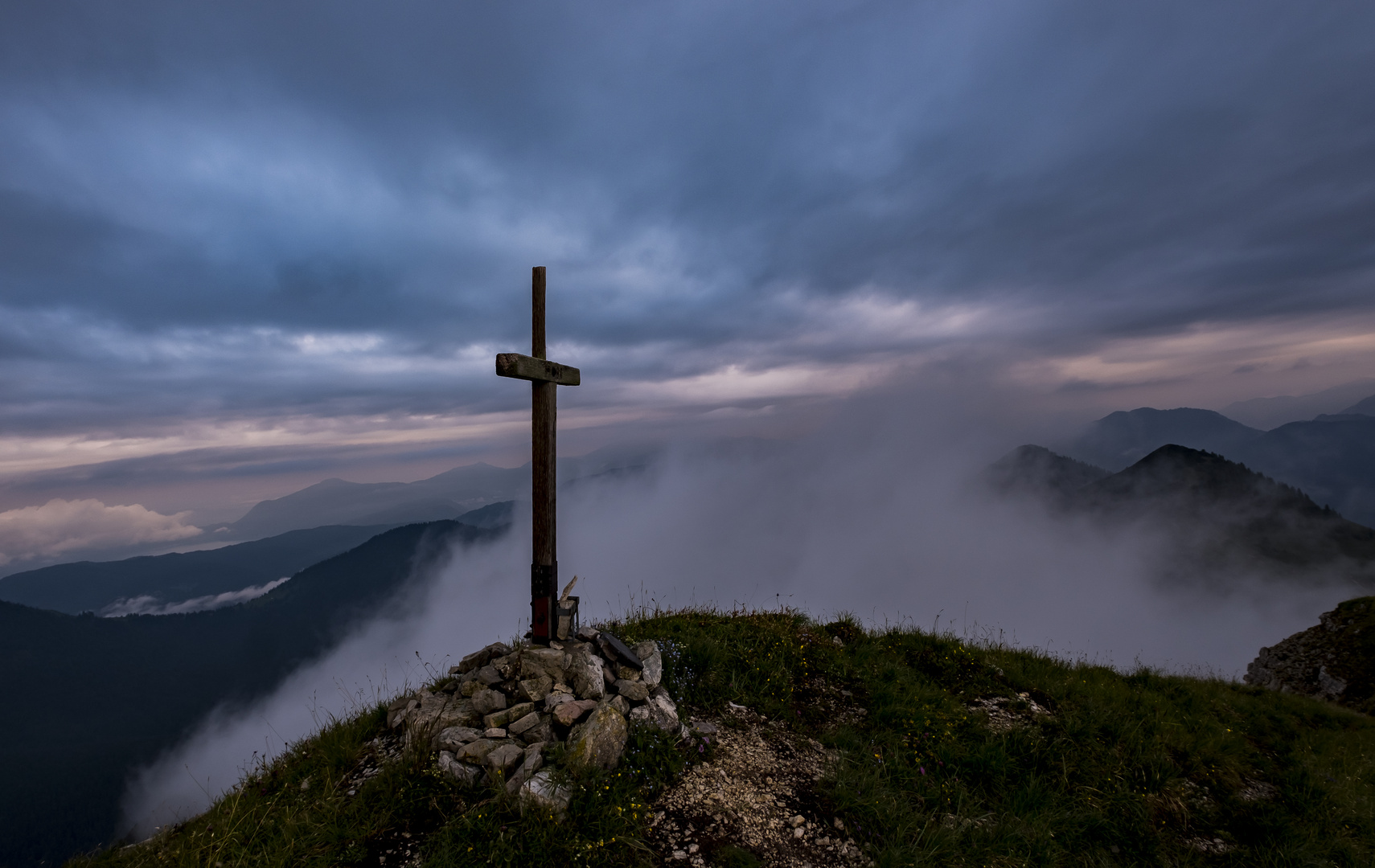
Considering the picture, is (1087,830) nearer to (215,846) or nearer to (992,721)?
(992,721)

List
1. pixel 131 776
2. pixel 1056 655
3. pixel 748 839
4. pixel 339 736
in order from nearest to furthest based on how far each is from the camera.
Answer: pixel 748 839
pixel 339 736
pixel 1056 655
pixel 131 776

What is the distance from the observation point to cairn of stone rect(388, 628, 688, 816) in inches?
253

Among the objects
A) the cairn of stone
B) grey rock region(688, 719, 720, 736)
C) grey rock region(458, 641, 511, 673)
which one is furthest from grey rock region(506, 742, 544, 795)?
grey rock region(458, 641, 511, 673)

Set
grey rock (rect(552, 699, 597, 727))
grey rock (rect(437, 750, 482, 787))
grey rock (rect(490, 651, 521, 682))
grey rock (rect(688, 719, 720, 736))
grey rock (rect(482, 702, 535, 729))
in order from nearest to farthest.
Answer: grey rock (rect(437, 750, 482, 787)), grey rock (rect(552, 699, 597, 727)), grey rock (rect(482, 702, 535, 729)), grey rock (rect(688, 719, 720, 736)), grey rock (rect(490, 651, 521, 682))

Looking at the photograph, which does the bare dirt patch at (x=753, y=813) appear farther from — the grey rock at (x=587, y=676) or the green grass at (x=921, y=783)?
the grey rock at (x=587, y=676)

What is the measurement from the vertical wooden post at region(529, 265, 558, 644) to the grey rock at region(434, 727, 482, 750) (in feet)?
5.69

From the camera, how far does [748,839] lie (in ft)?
19.8

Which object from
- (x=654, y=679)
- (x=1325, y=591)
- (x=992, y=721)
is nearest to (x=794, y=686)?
(x=654, y=679)

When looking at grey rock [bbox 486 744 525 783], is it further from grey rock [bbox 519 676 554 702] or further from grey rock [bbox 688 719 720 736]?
grey rock [bbox 688 719 720 736]

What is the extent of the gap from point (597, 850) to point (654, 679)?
2.67 meters

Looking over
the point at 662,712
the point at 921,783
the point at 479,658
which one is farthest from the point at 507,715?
the point at 921,783

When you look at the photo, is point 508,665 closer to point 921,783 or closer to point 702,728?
point 702,728

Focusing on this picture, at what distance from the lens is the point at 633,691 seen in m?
7.65

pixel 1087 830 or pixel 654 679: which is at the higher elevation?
A: pixel 654 679
